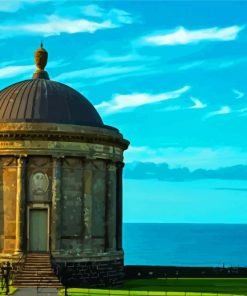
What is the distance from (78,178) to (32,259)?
5.58 m

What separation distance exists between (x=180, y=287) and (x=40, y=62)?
57.9ft

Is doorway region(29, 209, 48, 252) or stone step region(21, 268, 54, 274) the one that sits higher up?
doorway region(29, 209, 48, 252)

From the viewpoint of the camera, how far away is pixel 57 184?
4366 cm

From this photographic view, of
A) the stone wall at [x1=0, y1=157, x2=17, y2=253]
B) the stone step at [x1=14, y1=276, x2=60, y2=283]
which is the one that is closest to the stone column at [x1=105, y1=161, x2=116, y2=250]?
the stone wall at [x1=0, y1=157, x2=17, y2=253]

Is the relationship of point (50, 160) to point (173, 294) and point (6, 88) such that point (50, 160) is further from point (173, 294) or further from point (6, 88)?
point (173, 294)

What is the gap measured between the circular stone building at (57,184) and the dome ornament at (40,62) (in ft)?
10.6

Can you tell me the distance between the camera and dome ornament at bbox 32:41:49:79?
49375 mm

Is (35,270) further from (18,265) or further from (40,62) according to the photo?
(40,62)

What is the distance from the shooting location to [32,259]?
140ft

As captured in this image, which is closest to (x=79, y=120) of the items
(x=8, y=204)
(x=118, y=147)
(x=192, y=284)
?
(x=118, y=147)

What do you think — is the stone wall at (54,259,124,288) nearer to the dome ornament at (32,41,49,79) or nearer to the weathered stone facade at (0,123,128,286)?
the weathered stone facade at (0,123,128,286)

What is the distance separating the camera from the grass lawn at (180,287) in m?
37.6

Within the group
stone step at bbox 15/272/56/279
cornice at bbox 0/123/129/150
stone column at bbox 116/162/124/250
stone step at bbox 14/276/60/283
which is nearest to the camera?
stone step at bbox 14/276/60/283

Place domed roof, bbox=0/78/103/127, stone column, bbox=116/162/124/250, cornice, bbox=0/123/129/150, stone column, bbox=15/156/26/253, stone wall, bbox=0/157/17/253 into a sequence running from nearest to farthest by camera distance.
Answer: cornice, bbox=0/123/129/150 < stone column, bbox=15/156/26/253 < stone wall, bbox=0/157/17/253 < domed roof, bbox=0/78/103/127 < stone column, bbox=116/162/124/250
